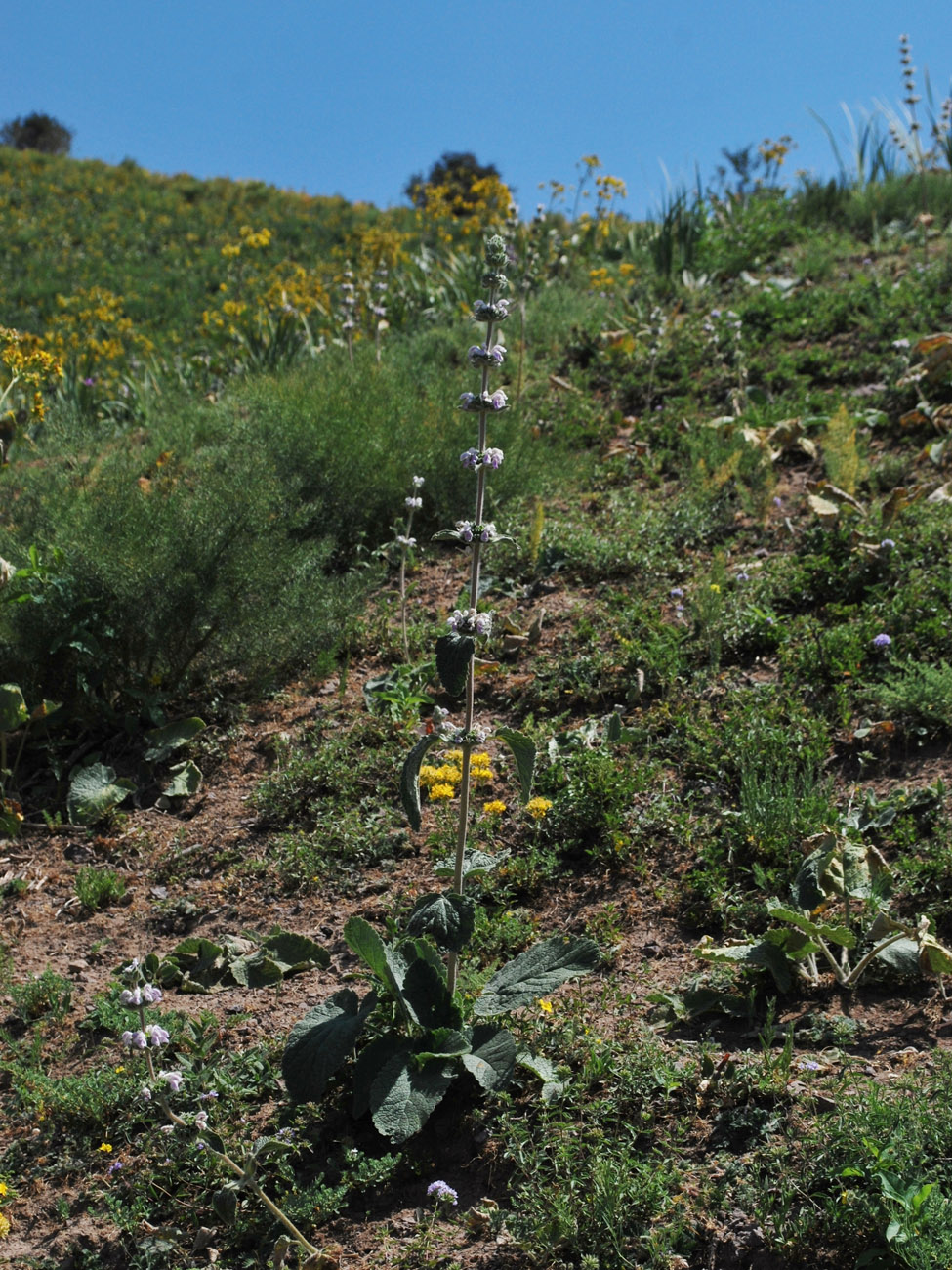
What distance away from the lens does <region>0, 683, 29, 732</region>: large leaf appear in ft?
12.4

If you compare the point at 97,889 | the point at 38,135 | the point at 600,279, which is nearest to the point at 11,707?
the point at 97,889

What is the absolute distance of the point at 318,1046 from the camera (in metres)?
2.36

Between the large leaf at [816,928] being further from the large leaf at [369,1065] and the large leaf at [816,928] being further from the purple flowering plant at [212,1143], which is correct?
the purple flowering plant at [212,1143]

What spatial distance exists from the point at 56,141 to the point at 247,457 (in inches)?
1188

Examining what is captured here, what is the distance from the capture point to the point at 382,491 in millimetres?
5277

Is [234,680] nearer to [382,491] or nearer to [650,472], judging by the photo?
[382,491]

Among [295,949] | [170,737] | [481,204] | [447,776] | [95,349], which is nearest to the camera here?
[295,949]

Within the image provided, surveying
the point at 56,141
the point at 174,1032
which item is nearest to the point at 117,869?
the point at 174,1032

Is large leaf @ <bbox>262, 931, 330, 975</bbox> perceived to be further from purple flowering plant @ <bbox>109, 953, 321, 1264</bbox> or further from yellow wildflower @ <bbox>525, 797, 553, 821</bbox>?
yellow wildflower @ <bbox>525, 797, 553, 821</bbox>

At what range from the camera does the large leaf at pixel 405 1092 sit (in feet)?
7.27

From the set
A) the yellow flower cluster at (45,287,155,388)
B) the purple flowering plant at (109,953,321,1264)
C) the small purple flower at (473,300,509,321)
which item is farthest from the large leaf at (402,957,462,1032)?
the yellow flower cluster at (45,287,155,388)

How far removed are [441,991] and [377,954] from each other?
179 mm

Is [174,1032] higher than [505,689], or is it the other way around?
[505,689]

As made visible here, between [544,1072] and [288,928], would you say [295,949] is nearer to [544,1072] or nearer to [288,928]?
[288,928]
